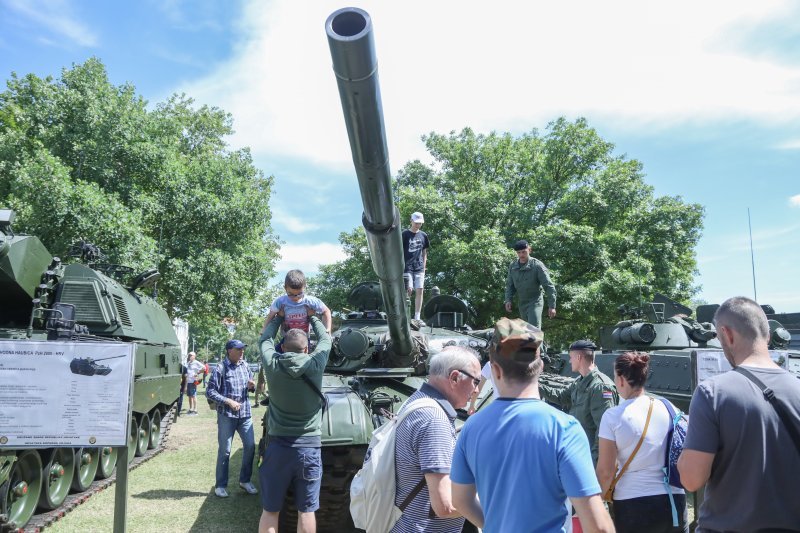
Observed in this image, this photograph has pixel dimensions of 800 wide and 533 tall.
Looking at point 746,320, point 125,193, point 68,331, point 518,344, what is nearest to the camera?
point 518,344

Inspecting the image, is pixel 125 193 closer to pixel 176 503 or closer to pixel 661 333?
pixel 176 503

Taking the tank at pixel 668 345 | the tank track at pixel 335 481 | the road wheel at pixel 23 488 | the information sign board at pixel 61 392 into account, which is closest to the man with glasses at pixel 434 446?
the information sign board at pixel 61 392

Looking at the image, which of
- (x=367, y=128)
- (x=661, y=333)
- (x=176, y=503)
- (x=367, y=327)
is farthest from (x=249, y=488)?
(x=661, y=333)

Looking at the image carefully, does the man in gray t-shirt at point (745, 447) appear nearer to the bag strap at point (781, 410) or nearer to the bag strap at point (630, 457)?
the bag strap at point (781, 410)

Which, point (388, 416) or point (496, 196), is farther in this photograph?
Answer: point (496, 196)

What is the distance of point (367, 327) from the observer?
8.19m

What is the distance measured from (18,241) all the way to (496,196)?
18.7m

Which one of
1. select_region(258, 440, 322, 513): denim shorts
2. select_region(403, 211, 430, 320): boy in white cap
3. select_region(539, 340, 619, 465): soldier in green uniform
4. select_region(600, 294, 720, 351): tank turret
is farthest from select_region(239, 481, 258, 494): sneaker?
select_region(600, 294, 720, 351): tank turret

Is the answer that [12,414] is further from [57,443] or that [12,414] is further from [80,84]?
[80,84]

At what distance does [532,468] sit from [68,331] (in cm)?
554

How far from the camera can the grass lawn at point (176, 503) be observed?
6.82 m

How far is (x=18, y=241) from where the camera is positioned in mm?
7852

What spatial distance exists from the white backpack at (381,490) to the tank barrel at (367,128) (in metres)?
1.46

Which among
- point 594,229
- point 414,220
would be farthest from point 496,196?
point 414,220
